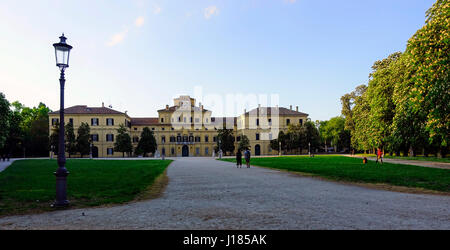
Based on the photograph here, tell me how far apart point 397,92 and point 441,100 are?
8.87 meters

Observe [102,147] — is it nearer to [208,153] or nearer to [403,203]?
[208,153]

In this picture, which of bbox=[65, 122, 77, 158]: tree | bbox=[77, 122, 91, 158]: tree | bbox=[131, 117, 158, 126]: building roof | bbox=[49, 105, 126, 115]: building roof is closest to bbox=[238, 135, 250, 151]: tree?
bbox=[131, 117, 158, 126]: building roof

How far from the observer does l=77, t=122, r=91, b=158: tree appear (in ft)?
209

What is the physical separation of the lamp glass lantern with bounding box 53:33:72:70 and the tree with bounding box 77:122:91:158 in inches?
2391

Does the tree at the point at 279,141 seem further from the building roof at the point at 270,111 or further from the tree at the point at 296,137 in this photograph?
the building roof at the point at 270,111

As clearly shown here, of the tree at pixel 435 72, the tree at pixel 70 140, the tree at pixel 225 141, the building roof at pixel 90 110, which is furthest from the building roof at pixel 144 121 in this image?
the tree at pixel 435 72

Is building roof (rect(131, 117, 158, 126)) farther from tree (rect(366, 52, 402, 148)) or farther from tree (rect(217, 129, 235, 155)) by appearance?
tree (rect(366, 52, 402, 148))

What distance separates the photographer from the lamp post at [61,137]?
7805mm

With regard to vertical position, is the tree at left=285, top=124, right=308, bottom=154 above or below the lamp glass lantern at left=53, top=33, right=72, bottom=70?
below

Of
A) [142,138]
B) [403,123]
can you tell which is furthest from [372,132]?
[142,138]

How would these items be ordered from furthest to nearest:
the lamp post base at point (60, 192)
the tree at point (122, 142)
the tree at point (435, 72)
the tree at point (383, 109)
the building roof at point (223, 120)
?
the building roof at point (223, 120), the tree at point (122, 142), the tree at point (383, 109), the tree at point (435, 72), the lamp post base at point (60, 192)

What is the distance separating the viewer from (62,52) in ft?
27.9

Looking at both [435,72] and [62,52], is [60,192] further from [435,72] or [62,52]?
[435,72]

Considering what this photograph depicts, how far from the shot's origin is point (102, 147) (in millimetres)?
71250
